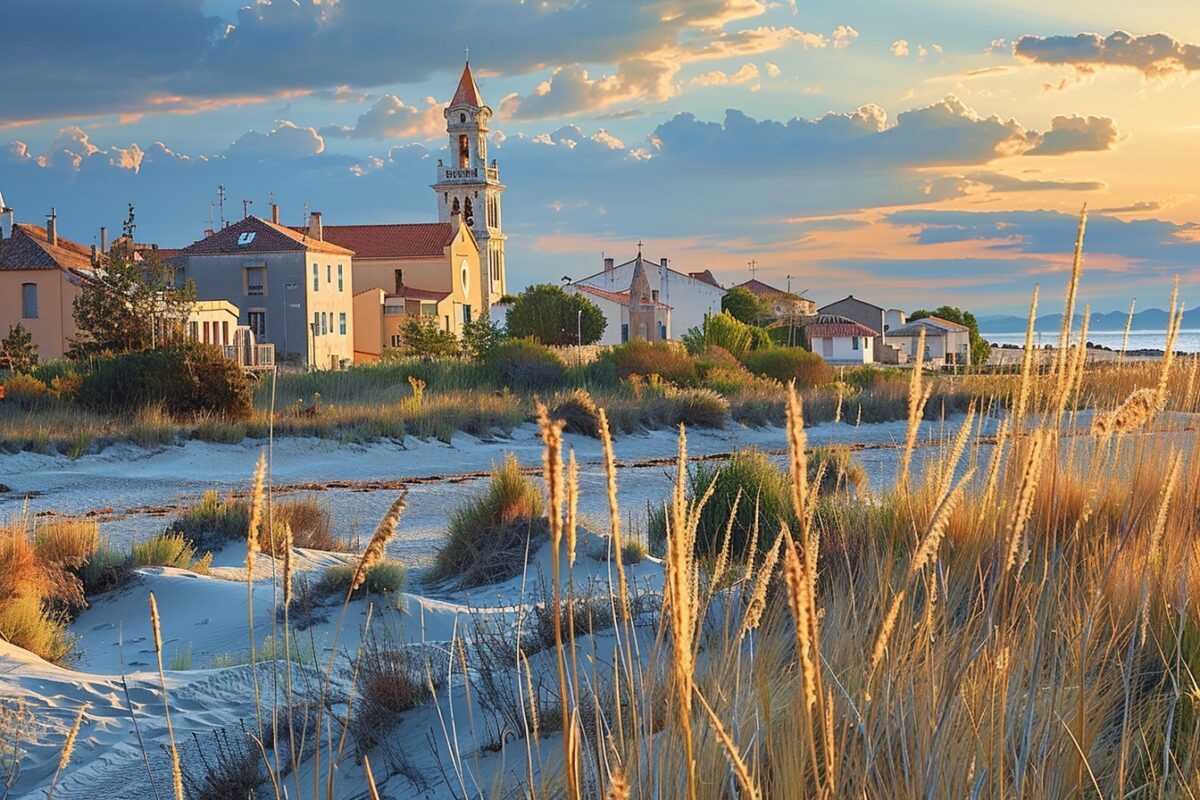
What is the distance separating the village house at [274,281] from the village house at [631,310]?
16.2 meters

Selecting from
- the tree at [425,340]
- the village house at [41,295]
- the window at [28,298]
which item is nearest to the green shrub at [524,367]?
the tree at [425,340]

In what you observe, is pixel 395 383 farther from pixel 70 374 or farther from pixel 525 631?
pixel 525 631

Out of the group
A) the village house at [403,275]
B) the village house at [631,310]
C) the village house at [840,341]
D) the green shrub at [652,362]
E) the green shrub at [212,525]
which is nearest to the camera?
the green shrub at [212,525]

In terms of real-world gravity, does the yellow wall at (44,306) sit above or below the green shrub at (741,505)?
above

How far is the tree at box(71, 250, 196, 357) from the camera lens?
34.8 m

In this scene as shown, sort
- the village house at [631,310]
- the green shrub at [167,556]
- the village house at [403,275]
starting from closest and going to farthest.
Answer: the green shrub at [167,556] → the village house at [403,275] → the village house at [631,310]

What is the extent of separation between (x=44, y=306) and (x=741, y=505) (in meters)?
42.9

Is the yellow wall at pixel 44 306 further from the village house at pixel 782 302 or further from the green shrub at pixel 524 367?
the village house at pixel 782 302

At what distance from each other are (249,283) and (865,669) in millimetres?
55955

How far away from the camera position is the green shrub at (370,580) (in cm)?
759

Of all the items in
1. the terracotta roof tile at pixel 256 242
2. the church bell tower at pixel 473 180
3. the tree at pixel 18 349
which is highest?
the church bell tower at pixel 473 180

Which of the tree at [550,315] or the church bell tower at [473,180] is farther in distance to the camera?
the church bell tower at [473,180]

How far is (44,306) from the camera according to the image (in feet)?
150

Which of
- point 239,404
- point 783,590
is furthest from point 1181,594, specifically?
point 239,404
